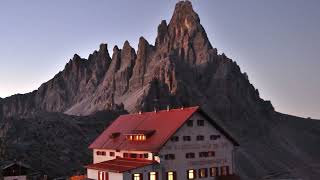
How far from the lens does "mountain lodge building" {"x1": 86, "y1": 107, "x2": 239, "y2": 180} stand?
56031 millimetres

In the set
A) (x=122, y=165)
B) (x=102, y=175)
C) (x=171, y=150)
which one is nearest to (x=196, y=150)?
(x=171, y=150)

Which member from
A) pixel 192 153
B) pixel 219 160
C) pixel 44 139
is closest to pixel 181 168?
pixel 192 153

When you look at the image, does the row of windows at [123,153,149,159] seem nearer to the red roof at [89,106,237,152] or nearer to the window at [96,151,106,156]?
the red roof at [89,106,237,152]

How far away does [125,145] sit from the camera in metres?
62.8

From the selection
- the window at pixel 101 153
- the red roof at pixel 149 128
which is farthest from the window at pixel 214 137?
the window at pixel 101 153

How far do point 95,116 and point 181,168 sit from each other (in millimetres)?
134358

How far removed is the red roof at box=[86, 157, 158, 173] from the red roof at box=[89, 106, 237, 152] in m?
1.56

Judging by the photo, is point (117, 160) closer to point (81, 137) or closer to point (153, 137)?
point (153, 137)

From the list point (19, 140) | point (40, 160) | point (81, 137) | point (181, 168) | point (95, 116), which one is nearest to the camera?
point (181, 168)

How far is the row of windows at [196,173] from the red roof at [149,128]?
3.37 metres

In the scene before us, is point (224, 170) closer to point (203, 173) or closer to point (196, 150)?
point (203, 173)

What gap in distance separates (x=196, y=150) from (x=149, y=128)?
7.26 m

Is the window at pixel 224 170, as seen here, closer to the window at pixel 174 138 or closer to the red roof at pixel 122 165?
the window at pixel 174 138

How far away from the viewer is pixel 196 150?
60094mm
